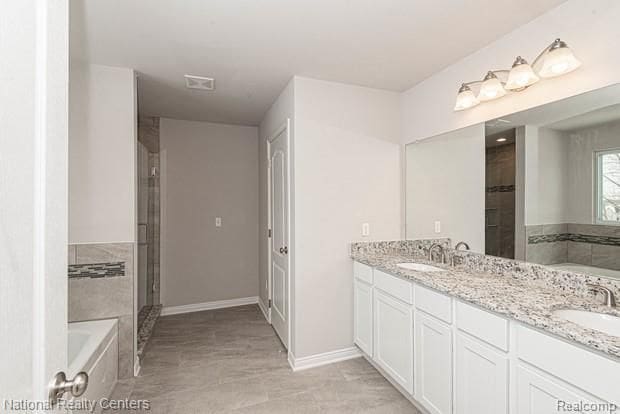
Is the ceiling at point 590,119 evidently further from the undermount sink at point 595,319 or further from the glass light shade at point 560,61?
the undermount sink at point 595,319

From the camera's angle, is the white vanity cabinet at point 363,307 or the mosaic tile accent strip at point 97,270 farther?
the white vanity cabinet at point 363,307

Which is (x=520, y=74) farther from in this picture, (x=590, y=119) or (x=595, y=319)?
(x=595, y=319)

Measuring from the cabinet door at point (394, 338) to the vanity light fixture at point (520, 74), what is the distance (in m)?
1.48

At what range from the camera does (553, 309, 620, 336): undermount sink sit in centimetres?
132

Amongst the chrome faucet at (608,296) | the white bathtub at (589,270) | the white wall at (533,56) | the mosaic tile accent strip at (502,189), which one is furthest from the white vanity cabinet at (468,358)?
the white wall at (533,56)

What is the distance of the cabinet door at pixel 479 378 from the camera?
4.58ft

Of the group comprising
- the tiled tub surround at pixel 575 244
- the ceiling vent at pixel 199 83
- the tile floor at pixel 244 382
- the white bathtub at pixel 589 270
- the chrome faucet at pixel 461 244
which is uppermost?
the ceiling vent at pixel 199 83

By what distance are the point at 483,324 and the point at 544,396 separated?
0.34 metres

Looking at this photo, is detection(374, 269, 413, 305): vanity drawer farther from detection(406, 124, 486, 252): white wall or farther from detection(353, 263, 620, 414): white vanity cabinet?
detection(406, 124, 486, 252): white wall

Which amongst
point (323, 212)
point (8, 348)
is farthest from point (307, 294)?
point (8, 348)

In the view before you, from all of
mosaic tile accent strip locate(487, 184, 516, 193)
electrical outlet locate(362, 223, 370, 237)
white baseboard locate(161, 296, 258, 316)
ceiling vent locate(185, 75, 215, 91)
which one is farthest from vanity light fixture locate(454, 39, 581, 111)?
white baseboard locate(161, 296, 258, 316)

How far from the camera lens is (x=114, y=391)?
7.40ft

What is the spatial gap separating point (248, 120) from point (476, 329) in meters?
3.37

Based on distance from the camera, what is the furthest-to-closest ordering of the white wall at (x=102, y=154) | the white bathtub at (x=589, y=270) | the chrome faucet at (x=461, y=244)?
the chrome faucet at (x=461, y=244) < the white wall at (x=102, y=154) < the white bathtub at (x=589, y=270)
